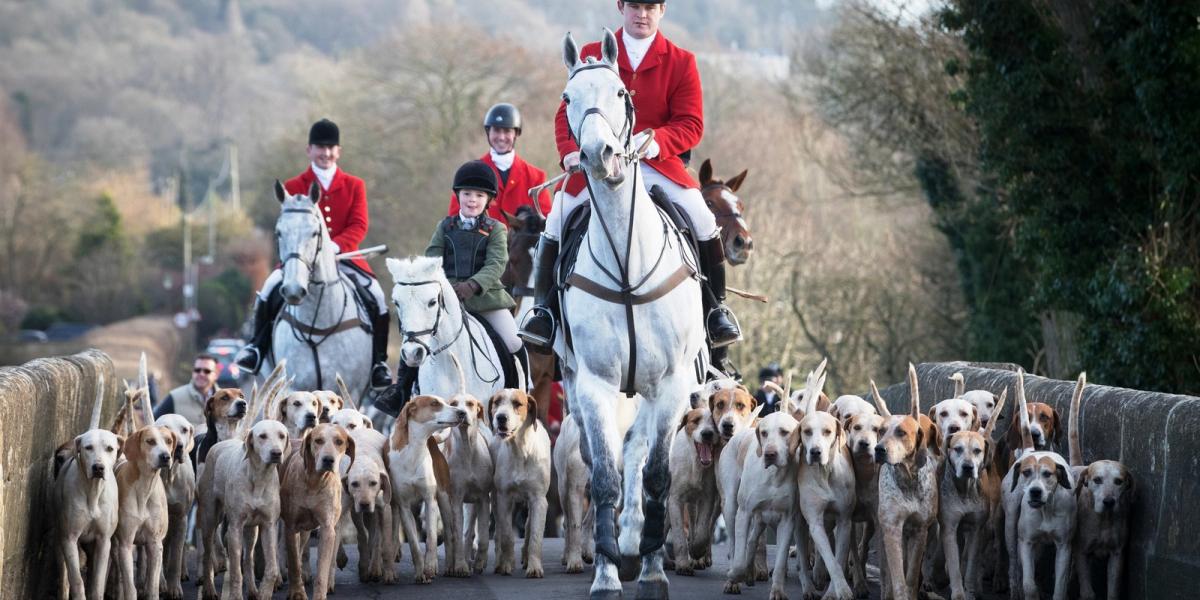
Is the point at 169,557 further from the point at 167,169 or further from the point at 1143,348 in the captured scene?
the point at 167,169

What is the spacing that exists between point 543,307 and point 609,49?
5.53ft

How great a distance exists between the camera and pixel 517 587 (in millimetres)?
11398

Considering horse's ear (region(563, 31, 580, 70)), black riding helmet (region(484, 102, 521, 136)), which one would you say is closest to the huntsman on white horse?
black riding helmet (region(484, 102, 521, 136))

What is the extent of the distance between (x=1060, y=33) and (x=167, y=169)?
12226cm

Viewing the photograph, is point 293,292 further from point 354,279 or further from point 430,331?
point 354,279

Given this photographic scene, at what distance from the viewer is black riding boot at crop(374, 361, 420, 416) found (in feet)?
47.5

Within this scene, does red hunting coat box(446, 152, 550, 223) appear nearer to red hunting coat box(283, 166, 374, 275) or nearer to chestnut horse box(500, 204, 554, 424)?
chestnut horse box(500, 204, 554, 424)

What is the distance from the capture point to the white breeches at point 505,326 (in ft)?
48.8

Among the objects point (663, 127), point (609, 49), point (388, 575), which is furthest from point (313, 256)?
point (609, 49)

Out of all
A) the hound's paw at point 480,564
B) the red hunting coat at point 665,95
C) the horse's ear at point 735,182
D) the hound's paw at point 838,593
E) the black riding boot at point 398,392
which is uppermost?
the red hunting coat at point 665,95

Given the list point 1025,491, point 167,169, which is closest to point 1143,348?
point 1025,491

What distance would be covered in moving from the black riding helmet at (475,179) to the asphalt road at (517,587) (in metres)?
3.51

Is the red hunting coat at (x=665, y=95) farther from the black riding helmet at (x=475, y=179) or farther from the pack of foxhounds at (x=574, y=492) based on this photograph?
the black riding helmet at (x=475, y=179)

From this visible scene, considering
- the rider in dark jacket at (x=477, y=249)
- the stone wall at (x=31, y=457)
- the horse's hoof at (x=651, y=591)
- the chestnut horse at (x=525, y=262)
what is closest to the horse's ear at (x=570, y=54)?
the horse's hoof at (x=651, y=591)
